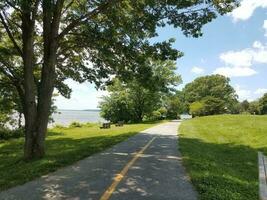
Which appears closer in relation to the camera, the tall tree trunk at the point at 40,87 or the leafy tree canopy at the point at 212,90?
the tall tree trunk at the point at 40,87

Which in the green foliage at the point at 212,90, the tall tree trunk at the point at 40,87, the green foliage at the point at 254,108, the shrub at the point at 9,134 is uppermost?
the green foliage at the point at 212,90

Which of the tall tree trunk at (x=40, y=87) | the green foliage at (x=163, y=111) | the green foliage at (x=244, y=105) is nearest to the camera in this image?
the tall tree trunk at (x=40, y=87)

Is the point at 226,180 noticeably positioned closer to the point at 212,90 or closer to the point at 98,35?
the point at 98,35

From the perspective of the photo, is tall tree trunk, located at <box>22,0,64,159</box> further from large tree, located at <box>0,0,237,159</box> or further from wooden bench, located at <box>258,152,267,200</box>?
wooden bench, located at <box>258,152,267,200</box>

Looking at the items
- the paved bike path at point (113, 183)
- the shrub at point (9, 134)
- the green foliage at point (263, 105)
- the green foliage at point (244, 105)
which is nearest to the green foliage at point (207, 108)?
the green foliage at point (263, 105)

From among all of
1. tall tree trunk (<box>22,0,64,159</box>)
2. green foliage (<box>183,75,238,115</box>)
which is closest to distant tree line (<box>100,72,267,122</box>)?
green foliage (<box>183,75,238,115</box>)

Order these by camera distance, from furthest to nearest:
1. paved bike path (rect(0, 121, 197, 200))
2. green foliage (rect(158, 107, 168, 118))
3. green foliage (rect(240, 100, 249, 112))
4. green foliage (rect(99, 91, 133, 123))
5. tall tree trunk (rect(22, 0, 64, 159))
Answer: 1. green foliage (rect(240, 100, 249, 112))
2. green foliage (rect(158, 107, 168, 118))
3. green foliage (rect(99, 91, 133, 123))
4. tall tree trunk (rect(22, 0, 64, 159))
5. paved bike path (rect(0, 121, 197, 200))

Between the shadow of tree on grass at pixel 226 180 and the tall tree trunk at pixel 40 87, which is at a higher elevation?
the tall tree trunk at pixel 40 87

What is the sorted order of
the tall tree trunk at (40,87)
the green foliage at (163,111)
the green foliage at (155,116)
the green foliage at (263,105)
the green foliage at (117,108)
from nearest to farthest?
the tall tree trunk at (40,87), the green foliage at (117,108), the green foliage at (155,116), the green foliage at (163,111), the green foliage at (263,105)

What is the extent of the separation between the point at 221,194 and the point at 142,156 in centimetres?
694

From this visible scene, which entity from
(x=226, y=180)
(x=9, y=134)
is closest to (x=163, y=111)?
(x=9, y=134)

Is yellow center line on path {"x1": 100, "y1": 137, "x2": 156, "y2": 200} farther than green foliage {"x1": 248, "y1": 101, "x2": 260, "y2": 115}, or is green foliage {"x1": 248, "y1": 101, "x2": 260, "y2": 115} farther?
green foliage {"x1": 248, "y1": 101, "x2": 260, "y2": 115}

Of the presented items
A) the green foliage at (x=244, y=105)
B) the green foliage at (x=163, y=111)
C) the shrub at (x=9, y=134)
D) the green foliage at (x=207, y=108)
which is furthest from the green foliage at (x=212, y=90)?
the shrub at (x=9, y=134)

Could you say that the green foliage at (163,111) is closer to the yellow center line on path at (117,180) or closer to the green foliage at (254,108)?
the green foliage at (254,108)
